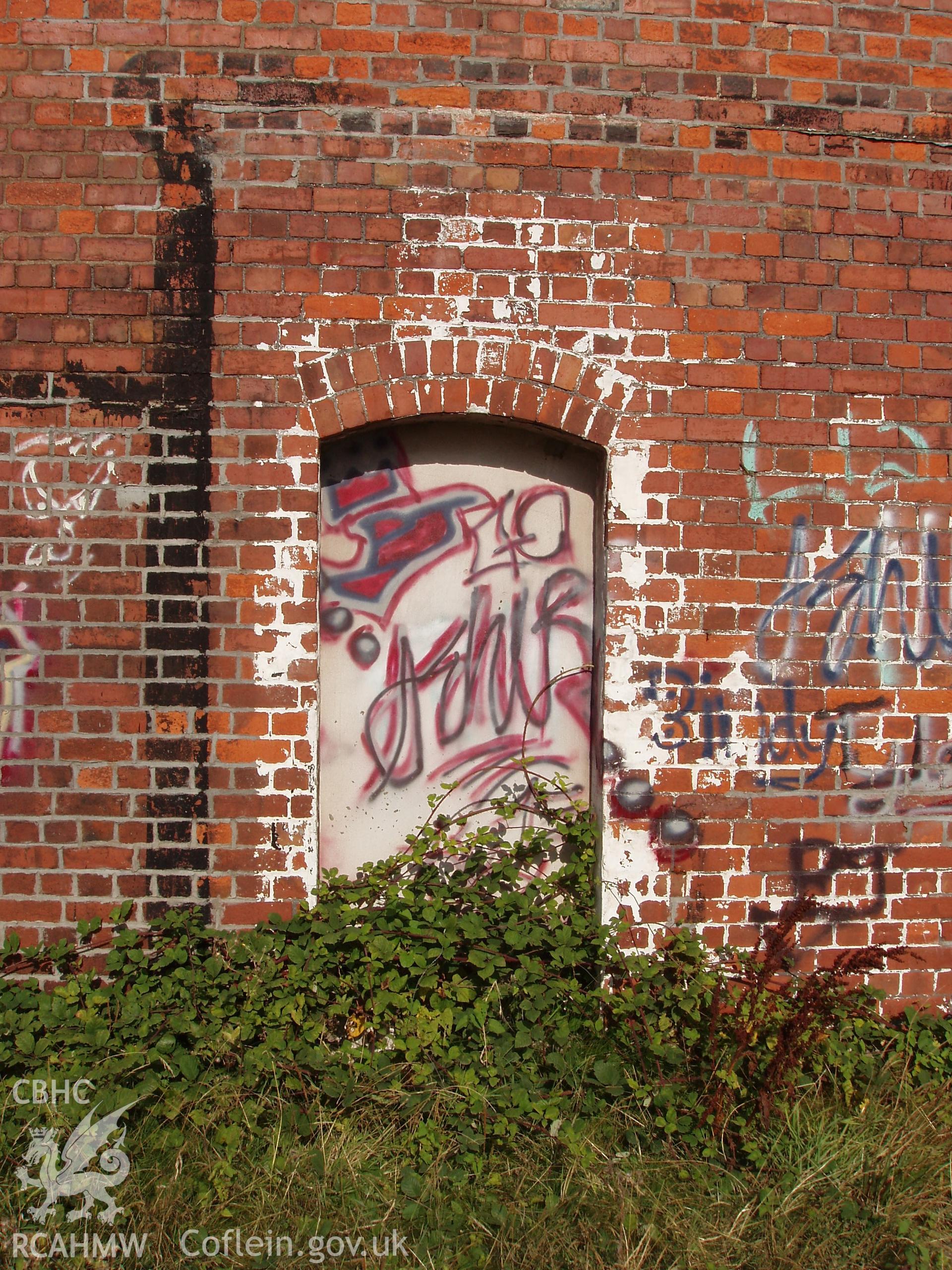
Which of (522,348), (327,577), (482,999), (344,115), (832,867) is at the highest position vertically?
(344,115)

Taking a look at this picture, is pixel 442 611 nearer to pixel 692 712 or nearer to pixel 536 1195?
pixel 692 712

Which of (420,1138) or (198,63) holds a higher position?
(198,63)

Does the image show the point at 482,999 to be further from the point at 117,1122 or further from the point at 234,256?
the point at 234,256

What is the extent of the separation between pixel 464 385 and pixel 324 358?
0.48 m

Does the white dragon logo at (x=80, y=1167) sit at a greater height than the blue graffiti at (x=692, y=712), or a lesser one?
lesser

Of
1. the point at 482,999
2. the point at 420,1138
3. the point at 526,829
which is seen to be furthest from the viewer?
the point at 526,829

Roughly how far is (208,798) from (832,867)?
7.15ft

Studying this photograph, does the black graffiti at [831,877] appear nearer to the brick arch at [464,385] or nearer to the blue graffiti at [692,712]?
A: the blue graffiti at [692,712]

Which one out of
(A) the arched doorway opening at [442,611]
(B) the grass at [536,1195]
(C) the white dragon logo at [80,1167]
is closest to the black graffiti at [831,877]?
(B) the grass at [536,1195]

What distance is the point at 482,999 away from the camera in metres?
2.79

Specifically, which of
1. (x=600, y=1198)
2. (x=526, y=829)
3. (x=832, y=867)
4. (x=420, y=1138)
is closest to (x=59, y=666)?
(x=526, y=829)

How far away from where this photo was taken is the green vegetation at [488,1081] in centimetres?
231

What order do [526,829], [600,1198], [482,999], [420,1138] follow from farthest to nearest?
[526,829] < [482,999] < [420,1138] < [600,1198]

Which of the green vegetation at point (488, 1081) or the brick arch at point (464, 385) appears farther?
the brick arch at point (464, 385)
